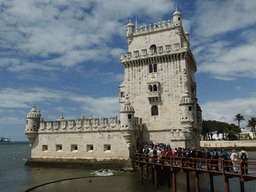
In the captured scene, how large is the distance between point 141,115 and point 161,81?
6227 mm

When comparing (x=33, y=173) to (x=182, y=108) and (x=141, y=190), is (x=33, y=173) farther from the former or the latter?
(x=182, y=108)

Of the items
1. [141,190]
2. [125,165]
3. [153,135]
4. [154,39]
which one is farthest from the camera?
[154,39]

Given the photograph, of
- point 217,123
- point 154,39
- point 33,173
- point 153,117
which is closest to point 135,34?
point 154,39

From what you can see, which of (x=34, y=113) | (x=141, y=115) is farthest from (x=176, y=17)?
(x=34, y=113)

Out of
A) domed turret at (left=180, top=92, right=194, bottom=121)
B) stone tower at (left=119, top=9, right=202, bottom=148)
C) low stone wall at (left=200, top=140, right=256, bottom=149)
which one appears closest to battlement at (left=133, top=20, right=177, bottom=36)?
stone tower at (left=119, top=9, right=202, bottom=148)

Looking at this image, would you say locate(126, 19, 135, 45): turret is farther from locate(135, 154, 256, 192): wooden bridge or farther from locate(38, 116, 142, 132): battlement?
locate(135, 154, 256, 192): wooden bridge

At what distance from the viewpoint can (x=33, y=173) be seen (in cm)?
3033

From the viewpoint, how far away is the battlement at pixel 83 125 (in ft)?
104

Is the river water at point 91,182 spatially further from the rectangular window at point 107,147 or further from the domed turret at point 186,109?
the domed turret at point 186,109

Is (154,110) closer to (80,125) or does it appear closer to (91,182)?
(80,125)

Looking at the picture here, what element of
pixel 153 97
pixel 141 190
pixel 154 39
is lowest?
pixel 141 190

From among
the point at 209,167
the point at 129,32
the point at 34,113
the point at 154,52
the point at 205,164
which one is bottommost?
the point at 209,167

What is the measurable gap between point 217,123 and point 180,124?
210 ft

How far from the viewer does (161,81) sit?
110 feet
